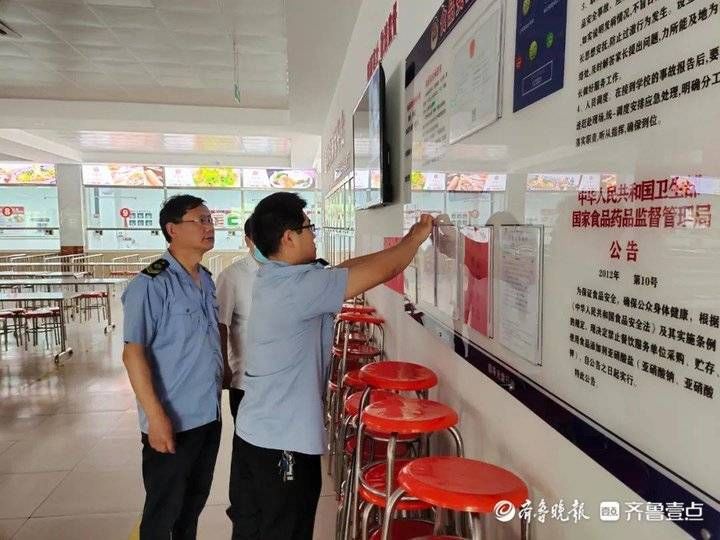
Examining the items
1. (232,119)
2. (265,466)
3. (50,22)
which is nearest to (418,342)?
(265,466)

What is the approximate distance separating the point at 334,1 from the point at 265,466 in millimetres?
2889

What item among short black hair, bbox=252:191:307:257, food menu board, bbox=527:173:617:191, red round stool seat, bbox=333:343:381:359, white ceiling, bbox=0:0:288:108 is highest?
white ceiling, bbox=0:0:288:108

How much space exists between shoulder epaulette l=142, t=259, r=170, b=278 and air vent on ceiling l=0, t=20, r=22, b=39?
13.0ft

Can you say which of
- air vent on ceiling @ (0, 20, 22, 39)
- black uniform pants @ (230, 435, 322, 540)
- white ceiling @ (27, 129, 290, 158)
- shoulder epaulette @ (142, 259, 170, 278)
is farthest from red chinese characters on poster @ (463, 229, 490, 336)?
white ceiling @ (27, 129, 290, 158)

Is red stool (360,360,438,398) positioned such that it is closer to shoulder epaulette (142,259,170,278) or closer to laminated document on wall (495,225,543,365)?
laminated document on wall (495,225,543,365)

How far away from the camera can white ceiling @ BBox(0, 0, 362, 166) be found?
4082 millimetres

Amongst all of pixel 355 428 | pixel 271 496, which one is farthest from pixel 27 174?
pixel 271 496

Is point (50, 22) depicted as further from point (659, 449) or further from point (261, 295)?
point (659, 449)

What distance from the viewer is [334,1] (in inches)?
129

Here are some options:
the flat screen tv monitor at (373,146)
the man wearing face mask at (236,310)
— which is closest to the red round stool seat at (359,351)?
the man wearing face mask at (236,310)

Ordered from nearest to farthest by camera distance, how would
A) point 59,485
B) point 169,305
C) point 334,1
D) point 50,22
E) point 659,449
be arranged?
1. point 659,449
2. point 169,305
3. point 59,485
4. point 334,1
5. point 50,22

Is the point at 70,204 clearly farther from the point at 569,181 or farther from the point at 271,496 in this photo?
the point at 569,181

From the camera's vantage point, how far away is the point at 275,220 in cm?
148

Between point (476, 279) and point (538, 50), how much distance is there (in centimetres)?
61
